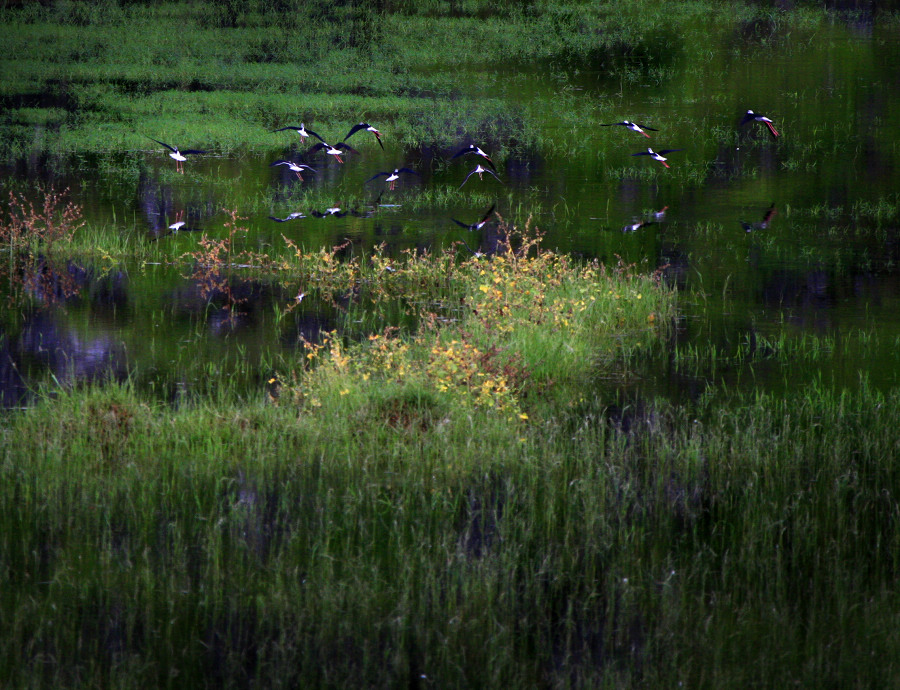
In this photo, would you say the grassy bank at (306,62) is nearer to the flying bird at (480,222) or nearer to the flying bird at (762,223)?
the flying bird at (480,222)

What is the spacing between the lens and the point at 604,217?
1530 centimetres

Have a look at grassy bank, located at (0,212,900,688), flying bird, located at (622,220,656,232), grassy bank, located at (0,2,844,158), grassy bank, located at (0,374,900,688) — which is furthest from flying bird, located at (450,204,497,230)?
grassy bank, located at (0,374,900,688)

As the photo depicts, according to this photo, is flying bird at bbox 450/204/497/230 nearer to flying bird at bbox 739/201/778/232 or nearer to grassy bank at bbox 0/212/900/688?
flying bird at bbox 739/201/778/232

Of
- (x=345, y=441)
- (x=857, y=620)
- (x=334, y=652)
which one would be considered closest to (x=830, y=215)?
(x=345, y=441)

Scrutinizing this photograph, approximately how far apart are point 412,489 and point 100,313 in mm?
5594

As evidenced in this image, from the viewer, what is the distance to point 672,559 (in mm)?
4770

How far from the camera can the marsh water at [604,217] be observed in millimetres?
8867

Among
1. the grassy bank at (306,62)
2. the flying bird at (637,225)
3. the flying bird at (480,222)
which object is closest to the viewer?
the flying bird at (480,222)

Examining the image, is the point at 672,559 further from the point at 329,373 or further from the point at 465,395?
the point at 329,373

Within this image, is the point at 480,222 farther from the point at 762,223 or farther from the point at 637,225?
the point at 762,223

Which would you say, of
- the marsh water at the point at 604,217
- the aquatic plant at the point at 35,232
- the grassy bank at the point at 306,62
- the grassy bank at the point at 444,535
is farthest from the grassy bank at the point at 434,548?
the grassy bank at the point at 306,62

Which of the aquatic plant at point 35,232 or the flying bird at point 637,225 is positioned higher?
the aquatic plant at point 35,232

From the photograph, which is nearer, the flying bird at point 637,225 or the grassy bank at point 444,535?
the grassy bank at point 444,535

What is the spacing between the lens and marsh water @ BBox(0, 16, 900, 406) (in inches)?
349
